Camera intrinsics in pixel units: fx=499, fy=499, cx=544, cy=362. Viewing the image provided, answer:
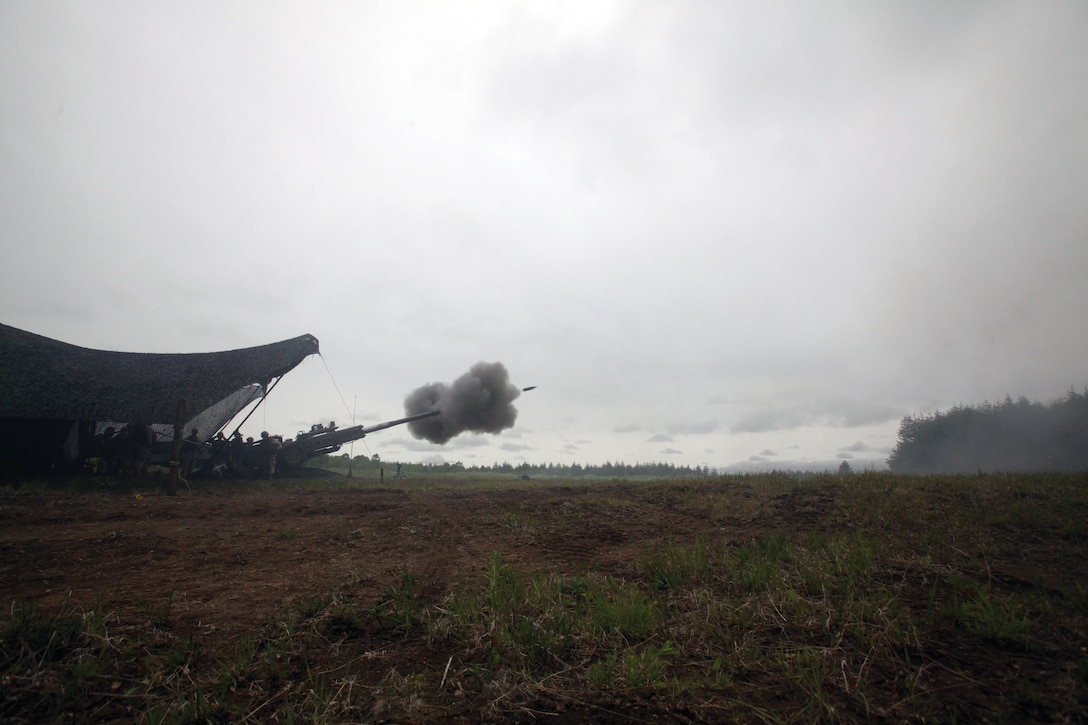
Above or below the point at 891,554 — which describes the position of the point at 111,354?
above

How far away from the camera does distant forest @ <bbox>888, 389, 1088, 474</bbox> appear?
4756 cm

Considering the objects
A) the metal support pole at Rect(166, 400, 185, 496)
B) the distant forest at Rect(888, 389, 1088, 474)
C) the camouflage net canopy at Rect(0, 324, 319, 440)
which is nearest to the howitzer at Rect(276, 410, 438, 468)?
the camouflage net canopy at Rect(0, 324, 319, 440)

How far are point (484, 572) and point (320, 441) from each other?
2049cm

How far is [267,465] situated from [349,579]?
1899cm

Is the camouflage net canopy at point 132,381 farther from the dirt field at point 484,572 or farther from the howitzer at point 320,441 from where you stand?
the dirt field at point 484,572

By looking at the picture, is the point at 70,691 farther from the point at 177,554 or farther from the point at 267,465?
the point at 267,465

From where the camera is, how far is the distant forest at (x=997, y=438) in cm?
4756

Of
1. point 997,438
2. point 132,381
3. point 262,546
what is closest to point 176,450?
point 132,381

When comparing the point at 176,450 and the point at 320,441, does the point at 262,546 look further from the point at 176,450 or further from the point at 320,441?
the point at 320,441

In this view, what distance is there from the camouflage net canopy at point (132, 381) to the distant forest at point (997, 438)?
53.6 metres

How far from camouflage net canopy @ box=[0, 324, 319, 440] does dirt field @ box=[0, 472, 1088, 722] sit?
6.10 metres

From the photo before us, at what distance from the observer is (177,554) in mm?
7023

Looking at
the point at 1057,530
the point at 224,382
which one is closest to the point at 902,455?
the point at 1057,530

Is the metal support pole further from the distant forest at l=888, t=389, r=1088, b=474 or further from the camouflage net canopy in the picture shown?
the distant forest at l=888, t=389, r=1088, b=474
